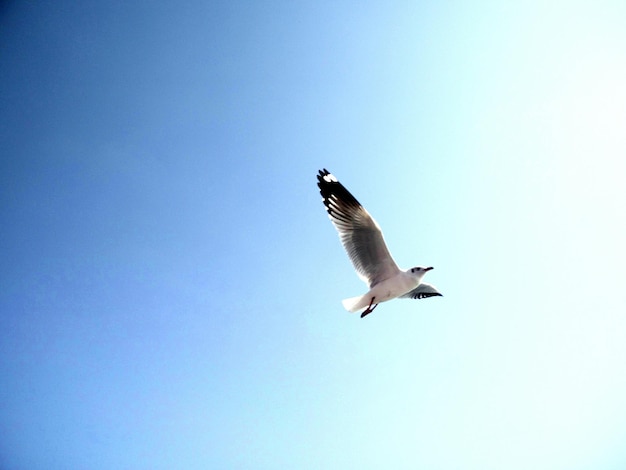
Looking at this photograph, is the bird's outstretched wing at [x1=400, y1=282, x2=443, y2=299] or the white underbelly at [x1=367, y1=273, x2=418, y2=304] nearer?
the white underbelly at [x1=367, y1=273, x2=418, y2=304]

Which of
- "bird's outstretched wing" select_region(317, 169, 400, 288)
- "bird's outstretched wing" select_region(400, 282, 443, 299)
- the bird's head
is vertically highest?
"bird's outstretched wing" select_region(317, 169, 400, 288)

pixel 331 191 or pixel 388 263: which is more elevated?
pixel 331 191

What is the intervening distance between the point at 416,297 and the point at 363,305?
145cm

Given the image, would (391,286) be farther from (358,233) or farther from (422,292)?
(422,292)

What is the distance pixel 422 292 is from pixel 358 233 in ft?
5.84

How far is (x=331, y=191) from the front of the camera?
18.6ft

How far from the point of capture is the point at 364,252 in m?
5.65

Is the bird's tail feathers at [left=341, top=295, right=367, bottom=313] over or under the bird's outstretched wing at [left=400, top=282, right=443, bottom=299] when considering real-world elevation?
under

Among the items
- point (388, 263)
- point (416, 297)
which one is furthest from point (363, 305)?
point (416, 297)

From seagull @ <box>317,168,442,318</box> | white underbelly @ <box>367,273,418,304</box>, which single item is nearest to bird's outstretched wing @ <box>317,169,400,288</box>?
seagull @ <box>317,168,442,318</box>

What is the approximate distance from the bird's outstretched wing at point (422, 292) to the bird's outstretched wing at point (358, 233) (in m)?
1.09

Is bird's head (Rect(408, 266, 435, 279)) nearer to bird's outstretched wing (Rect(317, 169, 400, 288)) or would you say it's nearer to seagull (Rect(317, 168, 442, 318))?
seagull (Rect(317, 168, 442, 318))

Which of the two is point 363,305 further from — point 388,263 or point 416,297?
point 416,297

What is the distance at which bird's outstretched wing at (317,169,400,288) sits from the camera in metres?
5.47
